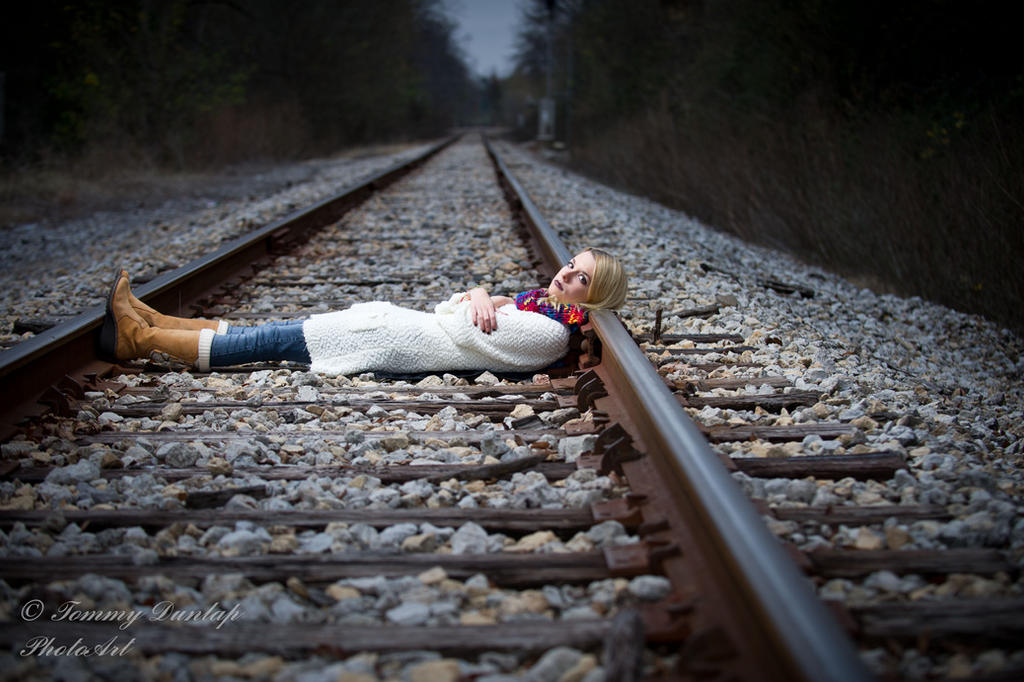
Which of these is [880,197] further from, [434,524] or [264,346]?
[434,524]

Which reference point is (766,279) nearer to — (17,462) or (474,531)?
(474,531)

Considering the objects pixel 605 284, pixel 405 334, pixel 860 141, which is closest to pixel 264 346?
pixel 405 334

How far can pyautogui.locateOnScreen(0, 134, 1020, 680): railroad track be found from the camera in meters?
1.48

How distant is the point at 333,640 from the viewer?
1.51 meters

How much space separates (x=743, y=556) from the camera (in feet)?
4.84

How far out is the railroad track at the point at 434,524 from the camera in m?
1.48

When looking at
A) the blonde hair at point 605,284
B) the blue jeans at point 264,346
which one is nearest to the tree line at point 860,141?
the blonde hair at point 605,284

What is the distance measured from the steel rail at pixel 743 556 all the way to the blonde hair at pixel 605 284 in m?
0.83

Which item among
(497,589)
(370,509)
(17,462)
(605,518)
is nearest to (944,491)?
(605,518)

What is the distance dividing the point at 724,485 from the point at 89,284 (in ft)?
15.5

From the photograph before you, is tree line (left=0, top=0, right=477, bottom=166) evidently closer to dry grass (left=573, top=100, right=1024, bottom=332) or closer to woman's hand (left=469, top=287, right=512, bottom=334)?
dry grass (left=573, top=100, right=1024, bottom=332)
